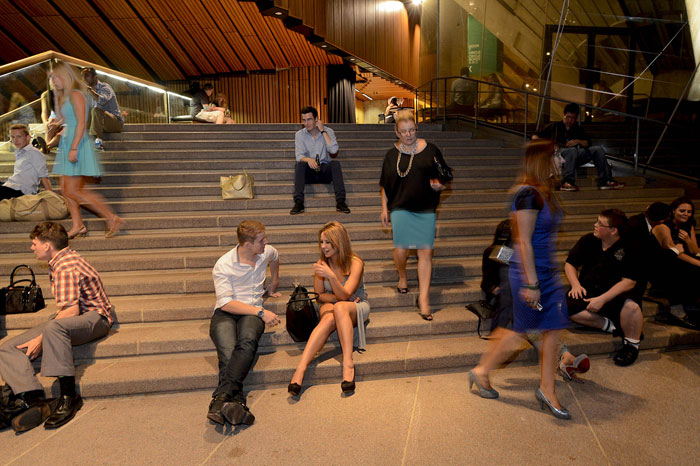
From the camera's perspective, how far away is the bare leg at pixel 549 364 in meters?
2.99

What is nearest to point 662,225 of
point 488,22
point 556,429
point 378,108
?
point 556,429

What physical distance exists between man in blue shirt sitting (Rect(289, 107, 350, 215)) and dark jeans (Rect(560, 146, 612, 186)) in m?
3.49

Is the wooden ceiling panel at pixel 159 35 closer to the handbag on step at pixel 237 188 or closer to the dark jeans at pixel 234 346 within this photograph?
the handbag on step at pixel 237 188

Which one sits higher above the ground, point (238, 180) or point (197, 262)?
point (238, 180)

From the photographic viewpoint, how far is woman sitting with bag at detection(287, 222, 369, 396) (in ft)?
11.7

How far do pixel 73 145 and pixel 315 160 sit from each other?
9.22 feet

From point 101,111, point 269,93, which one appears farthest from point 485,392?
point 269,93

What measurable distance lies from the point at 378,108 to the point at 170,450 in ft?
78.8

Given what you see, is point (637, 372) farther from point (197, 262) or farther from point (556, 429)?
point (197, 262)

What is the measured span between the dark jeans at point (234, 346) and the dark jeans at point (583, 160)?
18.0 ft

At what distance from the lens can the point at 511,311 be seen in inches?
133

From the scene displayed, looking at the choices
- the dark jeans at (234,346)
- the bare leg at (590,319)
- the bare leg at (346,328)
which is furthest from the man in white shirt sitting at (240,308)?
the bare leg at (590,319)

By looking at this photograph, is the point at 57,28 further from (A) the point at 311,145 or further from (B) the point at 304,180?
(B) the point at 304,180

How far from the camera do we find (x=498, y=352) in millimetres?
3146
